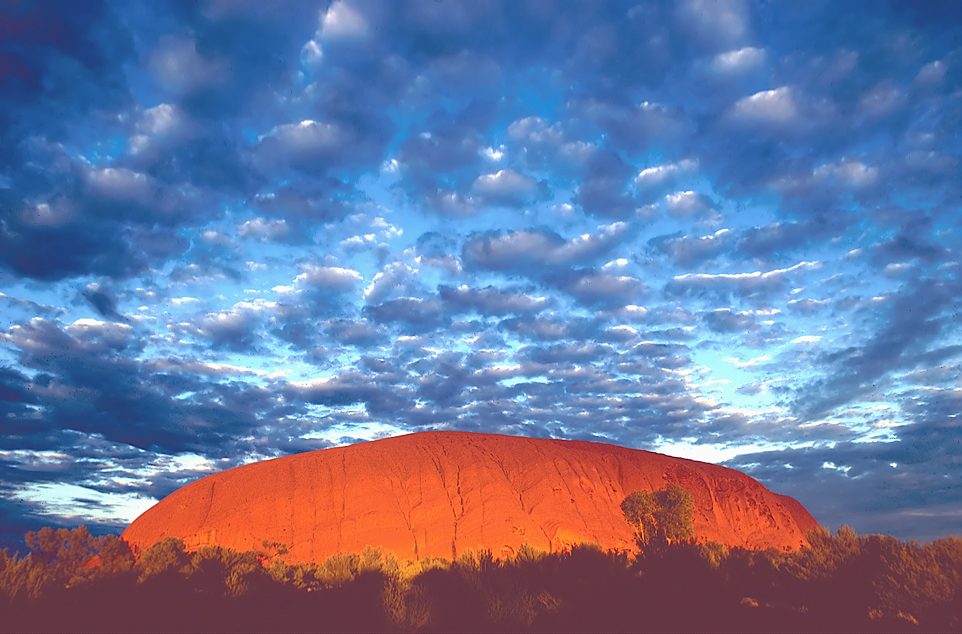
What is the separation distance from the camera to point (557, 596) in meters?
17.5

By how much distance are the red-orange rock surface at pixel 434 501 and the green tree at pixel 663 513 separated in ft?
16.8

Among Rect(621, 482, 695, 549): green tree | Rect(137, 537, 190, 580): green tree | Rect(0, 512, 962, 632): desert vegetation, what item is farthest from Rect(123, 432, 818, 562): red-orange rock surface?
Rect(0, 512, 962, 632): desert vegetation

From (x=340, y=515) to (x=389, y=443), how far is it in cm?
1386

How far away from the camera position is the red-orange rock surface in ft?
186

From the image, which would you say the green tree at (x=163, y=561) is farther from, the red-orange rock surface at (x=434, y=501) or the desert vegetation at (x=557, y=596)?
the red-orange rock surface at (x=434, y=501)

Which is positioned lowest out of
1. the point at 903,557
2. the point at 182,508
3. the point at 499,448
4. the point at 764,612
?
the point at 764,612

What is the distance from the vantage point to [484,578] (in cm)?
1961

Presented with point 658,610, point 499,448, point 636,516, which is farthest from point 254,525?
point 658,610

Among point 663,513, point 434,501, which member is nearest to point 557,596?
point 663,513

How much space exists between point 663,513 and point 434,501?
75.7 ft

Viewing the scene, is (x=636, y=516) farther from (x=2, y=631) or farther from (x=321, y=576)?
(x=2, y=631)

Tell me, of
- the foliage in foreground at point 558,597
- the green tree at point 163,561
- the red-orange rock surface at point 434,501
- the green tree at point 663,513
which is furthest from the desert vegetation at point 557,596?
the red-orange rock surface at point 434,501

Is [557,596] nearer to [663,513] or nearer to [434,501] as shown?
[663,513]

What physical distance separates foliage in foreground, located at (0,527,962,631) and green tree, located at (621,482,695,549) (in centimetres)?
3073
